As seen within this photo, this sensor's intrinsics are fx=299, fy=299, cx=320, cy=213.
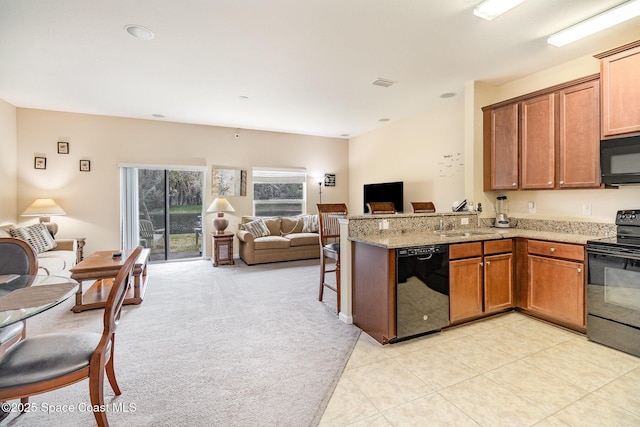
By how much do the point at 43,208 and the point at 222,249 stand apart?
115 inches

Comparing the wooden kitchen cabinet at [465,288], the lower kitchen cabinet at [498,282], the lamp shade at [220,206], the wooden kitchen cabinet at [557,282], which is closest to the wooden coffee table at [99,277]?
the lamp shade at [220,206]

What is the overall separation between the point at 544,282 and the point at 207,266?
5246 mm

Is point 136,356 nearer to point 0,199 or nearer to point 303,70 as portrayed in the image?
point 303,70

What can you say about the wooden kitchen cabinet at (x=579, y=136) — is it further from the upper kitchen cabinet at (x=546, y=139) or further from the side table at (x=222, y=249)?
the side table at (x=222, y=249)

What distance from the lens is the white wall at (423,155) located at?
15.8ft

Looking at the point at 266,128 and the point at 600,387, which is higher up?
the point at 266,128

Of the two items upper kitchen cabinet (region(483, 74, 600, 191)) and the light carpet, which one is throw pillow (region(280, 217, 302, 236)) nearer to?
the light carpet

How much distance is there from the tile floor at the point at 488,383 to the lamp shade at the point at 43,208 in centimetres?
544

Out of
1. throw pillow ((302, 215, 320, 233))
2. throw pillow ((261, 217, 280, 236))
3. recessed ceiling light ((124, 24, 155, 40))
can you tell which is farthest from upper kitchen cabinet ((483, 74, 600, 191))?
throw pillow ((261, 217, 280, 236))

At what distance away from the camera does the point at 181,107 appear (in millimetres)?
5066

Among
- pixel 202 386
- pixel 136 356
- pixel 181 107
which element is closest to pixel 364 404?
pixel 202 386

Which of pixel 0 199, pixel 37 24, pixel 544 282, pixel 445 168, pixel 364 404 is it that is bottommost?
pixel 364 404

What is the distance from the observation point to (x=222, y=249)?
5.92m

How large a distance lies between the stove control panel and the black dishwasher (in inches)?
65.8
